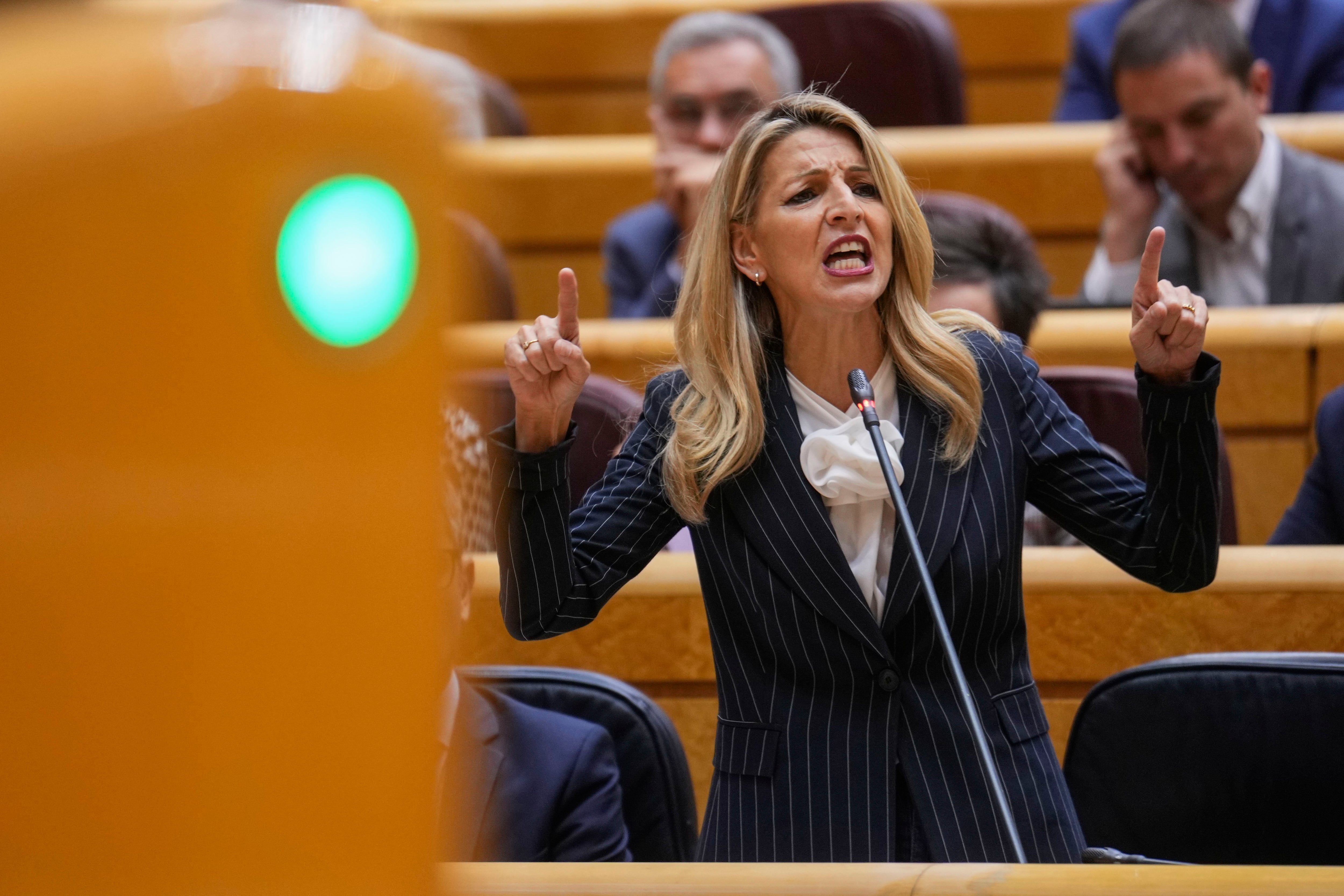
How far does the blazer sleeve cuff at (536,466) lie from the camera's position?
0.64 metres

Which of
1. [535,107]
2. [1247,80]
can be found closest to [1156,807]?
[1247,80]

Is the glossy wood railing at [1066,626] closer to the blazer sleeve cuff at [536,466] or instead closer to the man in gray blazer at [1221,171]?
the blazer sleeve cuff at [536,466]

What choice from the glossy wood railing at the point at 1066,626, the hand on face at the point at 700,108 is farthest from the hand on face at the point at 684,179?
the glossy wood railing at the point at 1066,626

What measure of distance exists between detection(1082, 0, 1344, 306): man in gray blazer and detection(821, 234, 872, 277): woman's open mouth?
2.16 ft

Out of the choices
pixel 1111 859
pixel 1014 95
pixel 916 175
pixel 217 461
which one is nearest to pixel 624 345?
pixel 916 175

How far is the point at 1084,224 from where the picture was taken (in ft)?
5.08

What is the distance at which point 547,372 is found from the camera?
63cm

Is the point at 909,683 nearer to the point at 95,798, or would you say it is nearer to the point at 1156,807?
the point at 1156,807

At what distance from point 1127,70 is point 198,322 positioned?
126 centimetres

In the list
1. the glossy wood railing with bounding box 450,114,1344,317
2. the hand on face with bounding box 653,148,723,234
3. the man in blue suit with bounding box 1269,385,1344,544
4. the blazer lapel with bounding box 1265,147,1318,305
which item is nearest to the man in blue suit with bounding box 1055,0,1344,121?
the glossy wood railing with bounding box 450,114,1344,317

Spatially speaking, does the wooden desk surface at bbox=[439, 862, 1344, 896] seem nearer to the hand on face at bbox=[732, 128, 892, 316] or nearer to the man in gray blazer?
the hand on face at bbox=[732, 128, 892, 316]

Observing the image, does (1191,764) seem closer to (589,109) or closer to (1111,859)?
(1111,859)

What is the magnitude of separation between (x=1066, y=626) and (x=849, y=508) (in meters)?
0.31

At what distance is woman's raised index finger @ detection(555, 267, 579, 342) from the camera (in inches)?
24.3
